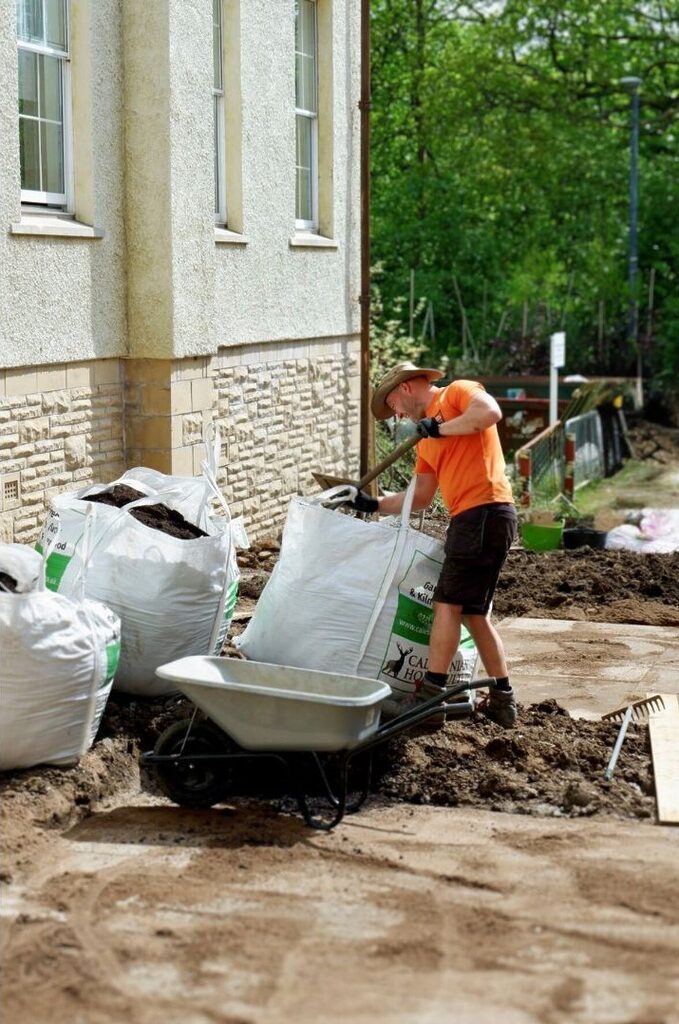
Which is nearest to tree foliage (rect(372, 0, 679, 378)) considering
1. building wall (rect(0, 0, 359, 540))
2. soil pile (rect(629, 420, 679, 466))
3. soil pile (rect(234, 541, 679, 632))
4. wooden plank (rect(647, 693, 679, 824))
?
soil pile (rect(629, 420, 679, 466))

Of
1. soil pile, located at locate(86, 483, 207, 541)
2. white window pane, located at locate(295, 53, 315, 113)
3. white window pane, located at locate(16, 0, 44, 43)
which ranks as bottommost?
soil pile, located at locate(86, 483, 207, 541)

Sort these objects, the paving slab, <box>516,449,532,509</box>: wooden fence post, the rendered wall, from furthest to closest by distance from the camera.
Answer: <box>516,449,532,509</box>: wooden fence post, the rendered wall, the paving slab

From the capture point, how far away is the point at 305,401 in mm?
13820

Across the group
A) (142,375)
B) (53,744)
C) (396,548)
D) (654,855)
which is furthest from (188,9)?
(654,855)

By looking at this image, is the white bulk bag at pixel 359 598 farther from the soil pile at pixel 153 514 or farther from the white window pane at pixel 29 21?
the white window pane at pixel 29 21

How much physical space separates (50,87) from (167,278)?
153 centimetres

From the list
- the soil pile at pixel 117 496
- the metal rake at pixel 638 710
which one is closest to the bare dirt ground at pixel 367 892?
the metal rake at pixel 638 710

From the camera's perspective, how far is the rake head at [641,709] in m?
7.16

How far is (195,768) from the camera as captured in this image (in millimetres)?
5918

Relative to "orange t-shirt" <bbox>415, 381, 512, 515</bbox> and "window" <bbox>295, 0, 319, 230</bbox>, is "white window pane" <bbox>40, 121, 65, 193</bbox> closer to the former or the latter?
"window" <bbox>295, 0, 319, 230</bbox>

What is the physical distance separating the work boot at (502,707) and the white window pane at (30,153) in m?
4.95

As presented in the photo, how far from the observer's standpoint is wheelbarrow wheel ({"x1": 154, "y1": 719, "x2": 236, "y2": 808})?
5.88 meters

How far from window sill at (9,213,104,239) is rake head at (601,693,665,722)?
4.73 metres

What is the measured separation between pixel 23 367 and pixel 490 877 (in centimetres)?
547
